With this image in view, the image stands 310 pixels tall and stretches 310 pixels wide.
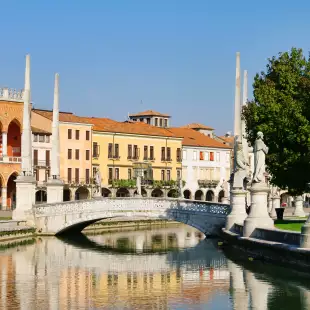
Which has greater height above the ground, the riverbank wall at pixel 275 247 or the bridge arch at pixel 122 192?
the bridge arch at pixel 122 192

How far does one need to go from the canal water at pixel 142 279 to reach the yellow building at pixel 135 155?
45.9m

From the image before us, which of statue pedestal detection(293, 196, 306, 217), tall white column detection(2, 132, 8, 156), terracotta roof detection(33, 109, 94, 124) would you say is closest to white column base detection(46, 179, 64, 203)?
statue pedestal detection(293, 196, 306, 217)

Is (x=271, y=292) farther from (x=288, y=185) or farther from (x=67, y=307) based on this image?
(x=288, y=185)

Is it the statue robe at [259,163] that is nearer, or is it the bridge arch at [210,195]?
the statue robe at [259,163]

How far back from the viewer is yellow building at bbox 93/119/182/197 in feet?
303

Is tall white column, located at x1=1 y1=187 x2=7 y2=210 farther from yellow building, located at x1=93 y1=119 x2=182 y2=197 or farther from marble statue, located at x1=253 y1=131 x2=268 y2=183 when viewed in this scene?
marble statue, located at x1=253 y1=131 x2=268 y2=183

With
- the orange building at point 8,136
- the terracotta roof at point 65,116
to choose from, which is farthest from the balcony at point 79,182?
the orange building at point 8,136

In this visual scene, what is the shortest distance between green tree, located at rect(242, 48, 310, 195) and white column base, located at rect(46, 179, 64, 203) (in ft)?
39.3

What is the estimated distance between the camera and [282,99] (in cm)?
4747

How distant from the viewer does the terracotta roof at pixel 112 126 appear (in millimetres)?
88375

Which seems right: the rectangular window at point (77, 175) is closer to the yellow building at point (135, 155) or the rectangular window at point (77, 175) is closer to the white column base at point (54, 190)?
the yellow building at point (135, 155)

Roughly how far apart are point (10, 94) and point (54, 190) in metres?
21.8

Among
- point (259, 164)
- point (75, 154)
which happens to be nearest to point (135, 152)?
point (75, 154)

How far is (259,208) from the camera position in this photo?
36.2m
